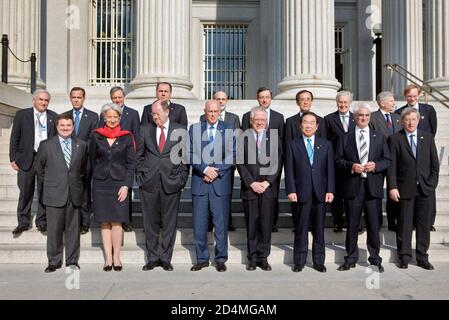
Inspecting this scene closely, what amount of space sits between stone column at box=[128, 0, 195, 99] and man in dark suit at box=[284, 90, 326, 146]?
16.7ft

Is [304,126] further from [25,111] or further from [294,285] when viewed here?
[25,111]

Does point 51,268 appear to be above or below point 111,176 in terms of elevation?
below

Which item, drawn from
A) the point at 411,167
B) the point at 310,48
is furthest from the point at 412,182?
the point at 310,48

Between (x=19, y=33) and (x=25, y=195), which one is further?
(x=19, y=33)

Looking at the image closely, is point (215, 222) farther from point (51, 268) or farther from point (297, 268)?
point (51, 268)

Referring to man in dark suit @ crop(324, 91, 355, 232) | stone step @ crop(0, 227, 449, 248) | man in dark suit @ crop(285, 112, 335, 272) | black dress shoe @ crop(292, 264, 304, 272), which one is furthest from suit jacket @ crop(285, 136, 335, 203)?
stone step @ crop(0, 227, 449, 248)

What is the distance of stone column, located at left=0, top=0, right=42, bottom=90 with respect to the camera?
13273 millimetres

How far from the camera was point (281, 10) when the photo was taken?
1246 cm

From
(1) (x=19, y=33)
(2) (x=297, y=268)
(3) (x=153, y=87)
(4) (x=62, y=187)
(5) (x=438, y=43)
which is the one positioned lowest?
(2) (x=297, y=268)

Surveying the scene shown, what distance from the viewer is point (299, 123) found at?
692 centimetres

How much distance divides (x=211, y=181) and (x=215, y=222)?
51cm

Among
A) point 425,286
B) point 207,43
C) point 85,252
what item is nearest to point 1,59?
point 207,43

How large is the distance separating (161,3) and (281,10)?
9.51 ft

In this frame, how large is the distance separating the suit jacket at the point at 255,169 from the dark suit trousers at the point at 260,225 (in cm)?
8
